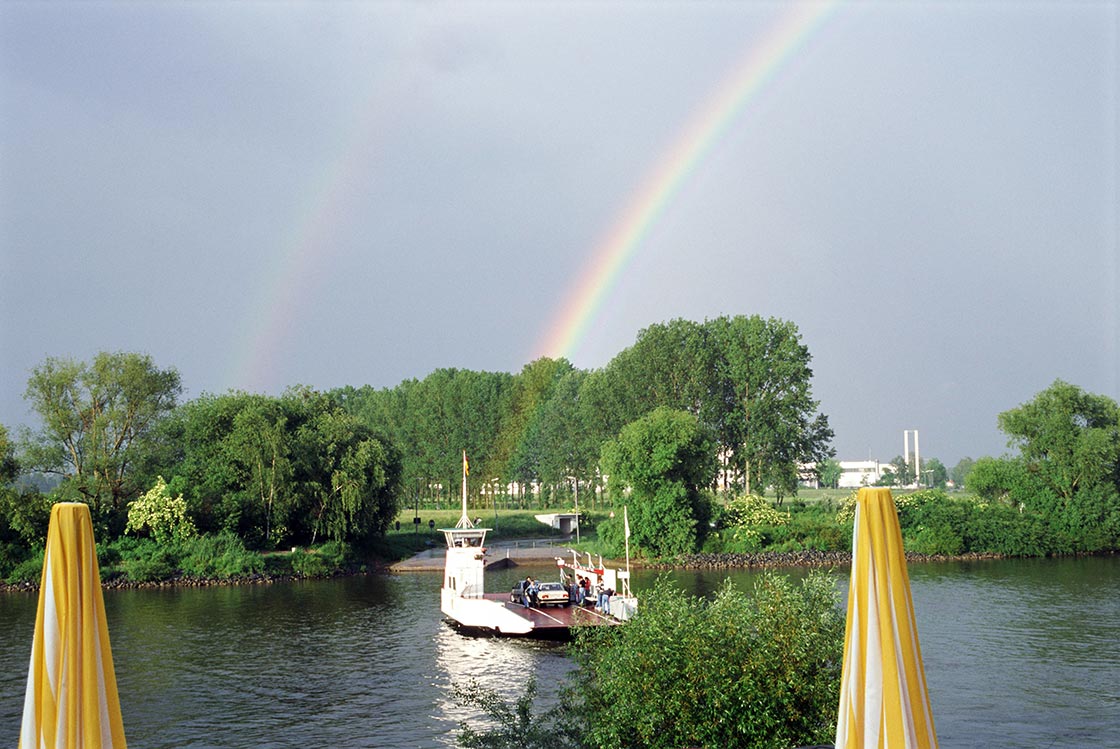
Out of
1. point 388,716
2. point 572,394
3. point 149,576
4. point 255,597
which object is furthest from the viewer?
point 572,394

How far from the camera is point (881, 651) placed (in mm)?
8117

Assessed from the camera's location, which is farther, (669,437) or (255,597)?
(669,437)

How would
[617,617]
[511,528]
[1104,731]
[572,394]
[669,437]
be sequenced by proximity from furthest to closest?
[572,394], [511,528], [669,437], [617,617], [1104,731]

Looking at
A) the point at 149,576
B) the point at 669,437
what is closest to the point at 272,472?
the point at 149,576

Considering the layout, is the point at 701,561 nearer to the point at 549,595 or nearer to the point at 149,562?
the point at 549,595

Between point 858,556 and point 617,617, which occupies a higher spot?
point 858,556

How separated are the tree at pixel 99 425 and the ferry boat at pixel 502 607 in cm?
2693

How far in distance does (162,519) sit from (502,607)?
29293 mm

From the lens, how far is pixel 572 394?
103 m

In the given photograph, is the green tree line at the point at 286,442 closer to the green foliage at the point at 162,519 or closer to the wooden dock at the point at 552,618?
the green foliage at the point at 162,519

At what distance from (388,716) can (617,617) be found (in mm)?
11754

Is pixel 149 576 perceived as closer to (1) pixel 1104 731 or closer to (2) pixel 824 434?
(1) pixel 1104 731

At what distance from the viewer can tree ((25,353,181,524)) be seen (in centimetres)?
5900

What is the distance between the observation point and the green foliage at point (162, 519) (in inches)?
2265
